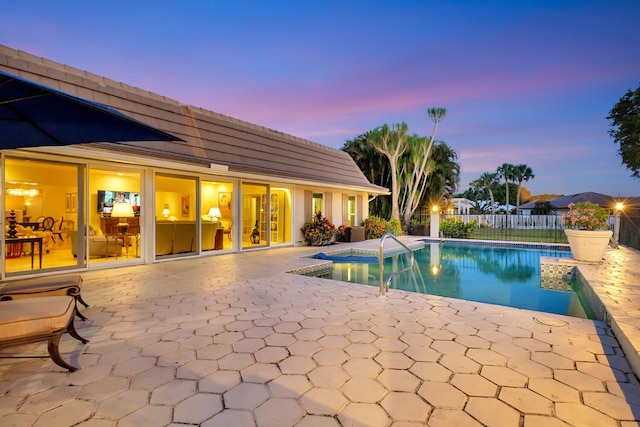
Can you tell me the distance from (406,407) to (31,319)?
2893 millimetres

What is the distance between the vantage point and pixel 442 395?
2.22 m

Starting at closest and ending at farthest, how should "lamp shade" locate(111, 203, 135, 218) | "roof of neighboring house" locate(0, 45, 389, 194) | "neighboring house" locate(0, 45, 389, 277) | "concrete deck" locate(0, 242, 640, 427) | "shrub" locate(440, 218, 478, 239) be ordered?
1. "concrete deck" locate(0, 242, 640, 427)
2. "roof of neighboring house" locate(0, 45, 389, 194)
3. "neighboring house" locate(0, 45, 389, 277)
4. "lamp shade" locate(111, 203, 135, 218)
5. "shrub" locate(440, 218, 478, 239)

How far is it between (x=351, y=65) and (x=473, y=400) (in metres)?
13.8

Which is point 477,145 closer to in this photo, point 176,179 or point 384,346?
point 176,179

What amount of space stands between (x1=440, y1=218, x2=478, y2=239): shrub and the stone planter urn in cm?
782

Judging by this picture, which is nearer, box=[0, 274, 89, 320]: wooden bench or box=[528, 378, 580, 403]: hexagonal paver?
box=[528, 378, 580, 403]: hexagonal paver

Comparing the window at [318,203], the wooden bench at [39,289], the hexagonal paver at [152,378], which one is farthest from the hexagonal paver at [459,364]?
the window at [318,203]

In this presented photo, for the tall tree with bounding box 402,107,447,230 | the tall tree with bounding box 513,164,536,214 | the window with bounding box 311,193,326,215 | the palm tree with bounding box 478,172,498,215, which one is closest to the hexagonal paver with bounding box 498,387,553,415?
the window with bounding box 311,193,326,215

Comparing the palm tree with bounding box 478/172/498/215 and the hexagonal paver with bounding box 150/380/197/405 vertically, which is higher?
the palm tree with bounding box 478/172/498/215

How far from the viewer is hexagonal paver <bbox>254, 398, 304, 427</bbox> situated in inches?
76.1

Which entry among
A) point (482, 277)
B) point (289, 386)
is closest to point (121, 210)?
point (289, 386)

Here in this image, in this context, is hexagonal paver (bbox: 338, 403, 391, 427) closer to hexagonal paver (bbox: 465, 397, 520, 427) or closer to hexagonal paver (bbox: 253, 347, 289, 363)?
hexagonal paver (bbox: 465, 397, 520, 427)

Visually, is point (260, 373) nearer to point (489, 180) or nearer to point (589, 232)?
point (589, 232)

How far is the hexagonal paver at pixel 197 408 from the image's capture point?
77.5 inches
